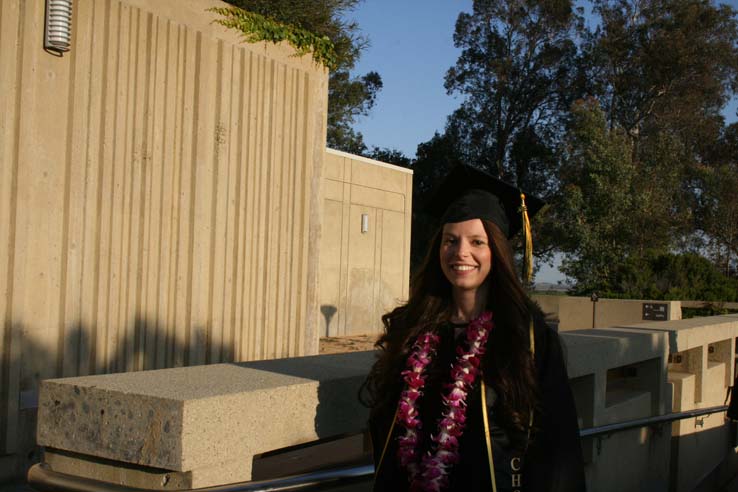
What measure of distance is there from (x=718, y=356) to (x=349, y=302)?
10404mm

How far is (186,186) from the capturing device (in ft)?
22.9

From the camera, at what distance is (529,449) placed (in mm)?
2082

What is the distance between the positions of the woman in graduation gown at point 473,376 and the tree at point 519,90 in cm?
3256

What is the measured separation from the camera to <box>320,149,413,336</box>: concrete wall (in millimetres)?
17859

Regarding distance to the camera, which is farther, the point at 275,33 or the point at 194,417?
the point at 275,33

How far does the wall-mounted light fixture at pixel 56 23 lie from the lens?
5.66m

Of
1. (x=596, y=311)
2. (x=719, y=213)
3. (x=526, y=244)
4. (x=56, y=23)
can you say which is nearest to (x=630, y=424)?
(x=526, y=244)

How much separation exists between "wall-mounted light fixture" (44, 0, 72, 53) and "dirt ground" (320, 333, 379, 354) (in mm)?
9969

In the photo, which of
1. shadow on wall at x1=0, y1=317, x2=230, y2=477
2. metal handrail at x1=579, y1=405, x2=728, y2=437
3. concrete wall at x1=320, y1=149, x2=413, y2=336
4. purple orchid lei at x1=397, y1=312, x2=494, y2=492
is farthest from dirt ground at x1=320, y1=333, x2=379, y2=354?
purple orchid lei at x1=397, y1=312, x2=494, y2=492

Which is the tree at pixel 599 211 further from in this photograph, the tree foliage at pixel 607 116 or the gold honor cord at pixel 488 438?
the gold honor cord at pixel 488 438

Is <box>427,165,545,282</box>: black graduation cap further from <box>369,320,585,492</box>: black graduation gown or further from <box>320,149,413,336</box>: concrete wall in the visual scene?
<box>320,149,413,336</box>: concrete wall

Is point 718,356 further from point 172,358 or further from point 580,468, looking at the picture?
point 580,468

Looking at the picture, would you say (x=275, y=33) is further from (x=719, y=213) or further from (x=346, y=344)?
(x=719, y=213)

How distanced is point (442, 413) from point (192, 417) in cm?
66
